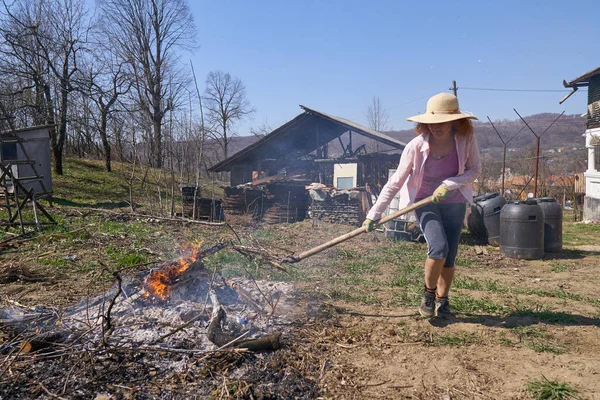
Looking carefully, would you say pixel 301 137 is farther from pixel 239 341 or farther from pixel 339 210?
pixel 239 341

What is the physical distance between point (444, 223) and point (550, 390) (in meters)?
1.52

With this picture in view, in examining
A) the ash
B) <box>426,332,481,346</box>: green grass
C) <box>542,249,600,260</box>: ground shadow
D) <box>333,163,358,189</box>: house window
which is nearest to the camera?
the ash

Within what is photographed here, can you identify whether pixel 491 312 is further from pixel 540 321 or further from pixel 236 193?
pixel 236 193

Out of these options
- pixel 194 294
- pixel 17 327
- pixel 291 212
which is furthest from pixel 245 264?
pixel 291 212

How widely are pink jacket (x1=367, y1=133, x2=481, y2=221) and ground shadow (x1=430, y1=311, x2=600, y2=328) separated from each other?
106 cm

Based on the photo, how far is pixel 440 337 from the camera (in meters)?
3.18

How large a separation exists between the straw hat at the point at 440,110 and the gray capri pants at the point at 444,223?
0.74 m

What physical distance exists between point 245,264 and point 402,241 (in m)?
4.14

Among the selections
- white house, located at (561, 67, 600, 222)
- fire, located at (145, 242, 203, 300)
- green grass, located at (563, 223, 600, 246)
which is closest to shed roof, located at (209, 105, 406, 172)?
green grass, located at (563, 223, 600, 246)

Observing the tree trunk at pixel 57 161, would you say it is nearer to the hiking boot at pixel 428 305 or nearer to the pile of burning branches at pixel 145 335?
the pile of burning branches at pixel 145 335

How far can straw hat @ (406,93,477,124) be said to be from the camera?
3.33m

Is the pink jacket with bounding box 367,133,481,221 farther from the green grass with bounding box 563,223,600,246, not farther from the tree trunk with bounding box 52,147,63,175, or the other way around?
the tree trunk with bounding box 52,147,63,175

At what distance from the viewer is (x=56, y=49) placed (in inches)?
744

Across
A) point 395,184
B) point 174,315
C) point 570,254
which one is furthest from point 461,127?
point 570,254
